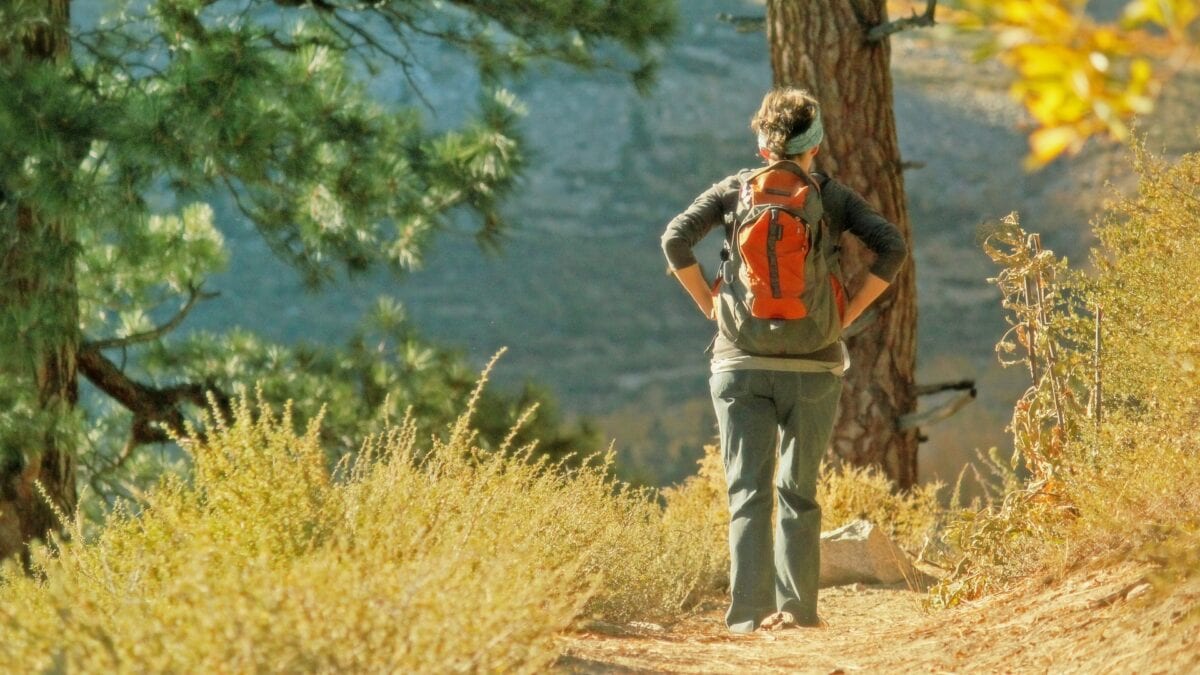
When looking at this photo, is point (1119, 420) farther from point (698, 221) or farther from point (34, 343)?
point (34, 343)

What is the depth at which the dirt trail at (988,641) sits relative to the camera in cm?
258

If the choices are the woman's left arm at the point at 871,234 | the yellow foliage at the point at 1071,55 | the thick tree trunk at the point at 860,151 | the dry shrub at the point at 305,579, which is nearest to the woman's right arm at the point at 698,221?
the woman's left arm at the point at 871,234

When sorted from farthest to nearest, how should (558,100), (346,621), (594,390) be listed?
(558,100) → (594,390) → (346,621)

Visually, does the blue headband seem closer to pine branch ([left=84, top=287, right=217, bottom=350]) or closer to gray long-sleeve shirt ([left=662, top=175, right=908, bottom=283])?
gray long-sleeve shirt ([left=662, top=175, right=908, bottom=283])

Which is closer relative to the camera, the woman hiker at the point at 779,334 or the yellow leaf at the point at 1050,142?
the yellow leaf at the point at 1050,142

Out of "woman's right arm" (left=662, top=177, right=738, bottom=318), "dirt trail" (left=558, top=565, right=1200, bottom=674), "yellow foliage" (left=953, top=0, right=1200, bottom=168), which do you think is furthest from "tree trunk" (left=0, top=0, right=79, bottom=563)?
"yellow foliage" (left=953, top=0, right=1200, bottom=168)

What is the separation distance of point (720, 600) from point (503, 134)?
9.29 ft

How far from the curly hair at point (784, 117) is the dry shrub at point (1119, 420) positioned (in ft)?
2.57

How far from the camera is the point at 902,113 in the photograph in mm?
24500

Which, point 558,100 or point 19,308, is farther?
point 558,100

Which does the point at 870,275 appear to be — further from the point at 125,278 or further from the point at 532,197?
the point at 532,197

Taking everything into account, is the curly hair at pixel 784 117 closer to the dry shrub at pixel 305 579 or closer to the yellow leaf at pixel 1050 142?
the dry shrub at pixel 305 579

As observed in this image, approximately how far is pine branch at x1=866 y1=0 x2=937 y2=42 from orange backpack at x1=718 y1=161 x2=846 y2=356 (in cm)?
238

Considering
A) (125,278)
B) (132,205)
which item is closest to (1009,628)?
(132,205)
